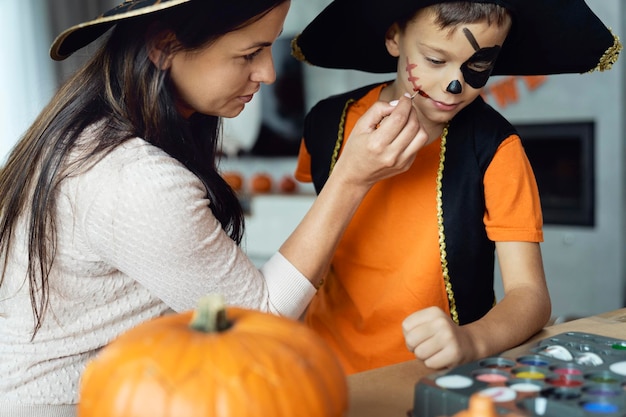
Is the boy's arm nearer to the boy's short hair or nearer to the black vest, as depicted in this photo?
the black vest

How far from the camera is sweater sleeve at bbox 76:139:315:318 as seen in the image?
2.86 feet

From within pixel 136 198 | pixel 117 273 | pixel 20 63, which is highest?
pixel 20 63

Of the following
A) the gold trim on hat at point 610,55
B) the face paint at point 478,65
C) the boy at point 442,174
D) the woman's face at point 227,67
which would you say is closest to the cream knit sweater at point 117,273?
the woman's face at point 227,67

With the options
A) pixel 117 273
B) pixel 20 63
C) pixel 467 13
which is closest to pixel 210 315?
pixel 117 273

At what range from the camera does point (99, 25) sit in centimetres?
100

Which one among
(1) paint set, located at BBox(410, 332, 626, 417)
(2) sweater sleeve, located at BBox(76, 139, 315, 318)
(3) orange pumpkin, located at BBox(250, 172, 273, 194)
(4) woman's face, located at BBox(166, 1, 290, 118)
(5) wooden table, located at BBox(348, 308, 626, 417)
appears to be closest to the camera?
(1) paint set, located at BBox(410, 332, 626, 417)

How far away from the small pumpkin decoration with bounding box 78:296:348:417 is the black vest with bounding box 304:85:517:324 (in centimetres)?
66

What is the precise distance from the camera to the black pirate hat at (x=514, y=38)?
3.71 feet

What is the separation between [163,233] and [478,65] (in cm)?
54

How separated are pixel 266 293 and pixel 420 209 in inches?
15.7

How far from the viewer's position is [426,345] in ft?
2.69

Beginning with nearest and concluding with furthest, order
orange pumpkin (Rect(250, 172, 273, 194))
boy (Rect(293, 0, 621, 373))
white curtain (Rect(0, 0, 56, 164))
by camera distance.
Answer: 1. boy (Rect(293, 0, 621, 373))
2. white curtain (Rect(0, 0, 56, 164))
3. orange pumpkin (Rect(250, 172, 273, 194))

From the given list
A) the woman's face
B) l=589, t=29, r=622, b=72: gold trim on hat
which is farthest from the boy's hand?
l=589, t=29, r=622, b=72: gold trim on hat

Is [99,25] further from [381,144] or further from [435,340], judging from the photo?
[435,340]
